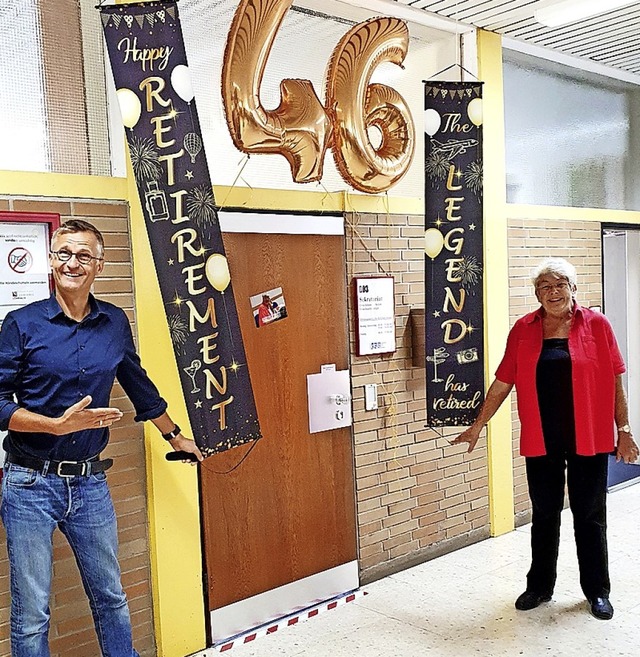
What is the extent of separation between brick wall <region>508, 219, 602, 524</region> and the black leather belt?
10.8ft

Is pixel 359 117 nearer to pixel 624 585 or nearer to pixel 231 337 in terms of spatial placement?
pixel 231 337

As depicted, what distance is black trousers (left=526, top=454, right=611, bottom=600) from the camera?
153 inches

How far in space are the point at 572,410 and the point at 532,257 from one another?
1.92 meters

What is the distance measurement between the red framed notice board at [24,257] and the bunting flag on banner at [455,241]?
6.56 ft

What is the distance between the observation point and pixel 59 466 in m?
2.94

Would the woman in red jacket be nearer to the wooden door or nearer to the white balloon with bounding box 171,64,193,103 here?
the wooden door

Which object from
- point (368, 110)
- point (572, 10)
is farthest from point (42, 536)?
point (572, 10)

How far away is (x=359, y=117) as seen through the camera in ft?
13.6

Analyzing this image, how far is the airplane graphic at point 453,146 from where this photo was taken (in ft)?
13.9

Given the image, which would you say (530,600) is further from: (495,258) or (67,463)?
(67,463)

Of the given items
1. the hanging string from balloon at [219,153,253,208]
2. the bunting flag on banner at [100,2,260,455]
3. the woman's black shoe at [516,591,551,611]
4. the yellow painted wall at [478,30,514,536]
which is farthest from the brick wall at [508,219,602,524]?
the bunting flag on banner at [100,2,260,455]

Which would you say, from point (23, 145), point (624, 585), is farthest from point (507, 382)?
point (23, 145)

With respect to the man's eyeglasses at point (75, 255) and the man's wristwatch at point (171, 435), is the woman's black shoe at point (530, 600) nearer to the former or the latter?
the man's wristwatch at point (171, 435)

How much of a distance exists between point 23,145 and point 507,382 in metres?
2.59
